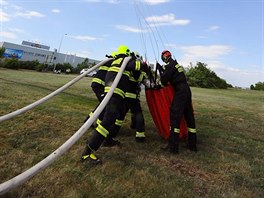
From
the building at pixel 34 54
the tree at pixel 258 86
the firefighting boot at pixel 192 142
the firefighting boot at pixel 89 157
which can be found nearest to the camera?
the firefighting boot at pixel 89 157

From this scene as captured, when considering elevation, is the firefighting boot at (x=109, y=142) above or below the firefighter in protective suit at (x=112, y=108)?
below

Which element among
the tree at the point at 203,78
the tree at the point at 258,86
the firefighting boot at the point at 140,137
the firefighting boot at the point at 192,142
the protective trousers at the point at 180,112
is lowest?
the firefighting boot at the point at 140,137

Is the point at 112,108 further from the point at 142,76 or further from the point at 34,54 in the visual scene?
the point at 34,54

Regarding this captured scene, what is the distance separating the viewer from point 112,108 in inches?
178

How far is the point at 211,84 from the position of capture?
37.8 metres

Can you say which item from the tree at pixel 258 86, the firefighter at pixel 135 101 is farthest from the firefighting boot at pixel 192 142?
the tree at pixel 258 86

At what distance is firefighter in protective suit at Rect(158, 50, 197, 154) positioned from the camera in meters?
5.23

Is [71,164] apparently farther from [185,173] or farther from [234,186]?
[234,186]

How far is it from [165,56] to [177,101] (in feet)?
3.18

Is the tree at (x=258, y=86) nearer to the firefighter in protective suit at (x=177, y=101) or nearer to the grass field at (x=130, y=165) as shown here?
the grass field at (x=130, y=165)

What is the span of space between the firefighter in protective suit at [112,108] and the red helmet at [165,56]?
2.47 feet

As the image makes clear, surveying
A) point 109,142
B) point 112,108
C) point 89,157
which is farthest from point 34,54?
point 89,157

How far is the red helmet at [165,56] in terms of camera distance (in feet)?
18.3

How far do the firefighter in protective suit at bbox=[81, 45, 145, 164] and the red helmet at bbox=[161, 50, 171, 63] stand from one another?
754mm
